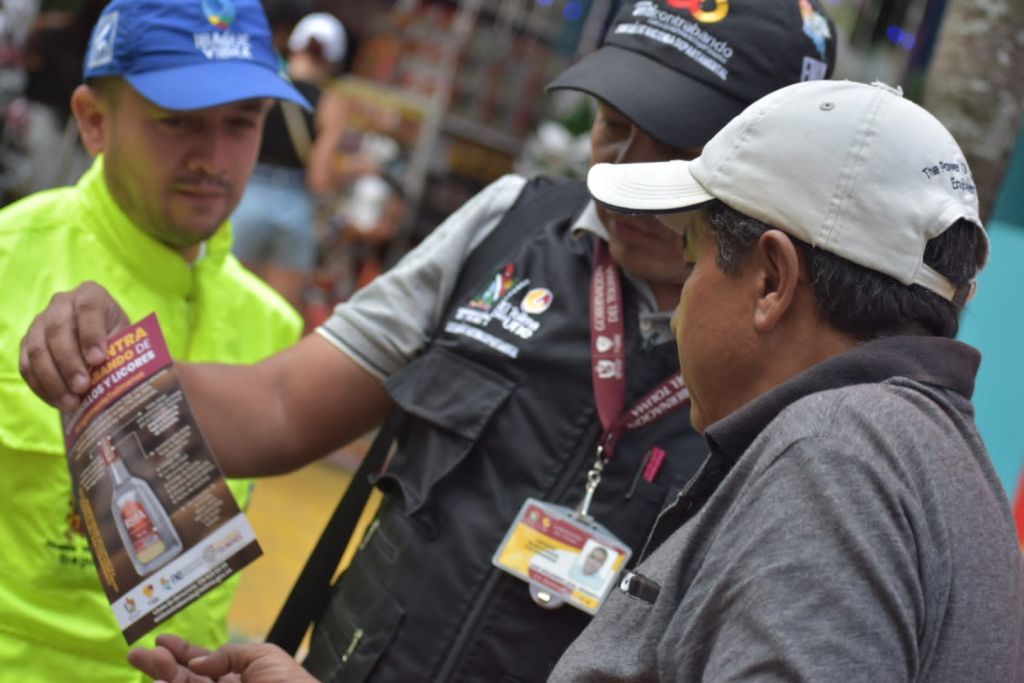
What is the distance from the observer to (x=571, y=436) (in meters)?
2.42

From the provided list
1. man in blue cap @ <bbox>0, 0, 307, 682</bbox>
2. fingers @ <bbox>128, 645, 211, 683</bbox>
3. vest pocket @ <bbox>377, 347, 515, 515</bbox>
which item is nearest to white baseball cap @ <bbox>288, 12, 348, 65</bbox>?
man in blue cap @ <bbox>0, 0, 307, 682</bbox>

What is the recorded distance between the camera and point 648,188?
191 centimetres

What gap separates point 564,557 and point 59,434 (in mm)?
990

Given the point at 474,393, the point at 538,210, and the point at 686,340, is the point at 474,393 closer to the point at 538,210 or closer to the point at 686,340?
the point at 538,210

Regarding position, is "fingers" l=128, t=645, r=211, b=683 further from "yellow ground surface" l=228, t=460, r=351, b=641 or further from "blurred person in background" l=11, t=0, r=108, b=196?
"blurred person in background" l=11, t=0, r=108, b=196

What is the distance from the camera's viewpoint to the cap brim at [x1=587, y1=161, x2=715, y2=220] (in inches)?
71.2

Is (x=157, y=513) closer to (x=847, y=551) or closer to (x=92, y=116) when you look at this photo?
(x=92, y=116)

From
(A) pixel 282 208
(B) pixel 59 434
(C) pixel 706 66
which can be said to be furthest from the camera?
(A) pixel 282 208

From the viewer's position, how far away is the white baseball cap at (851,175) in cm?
165

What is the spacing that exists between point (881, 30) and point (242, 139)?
7.28 meters

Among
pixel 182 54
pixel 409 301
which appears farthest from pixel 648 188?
pixel 182 54

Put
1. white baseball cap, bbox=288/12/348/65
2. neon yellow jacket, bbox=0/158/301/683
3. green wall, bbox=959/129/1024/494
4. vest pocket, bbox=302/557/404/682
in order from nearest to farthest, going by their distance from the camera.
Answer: vest pocket, bbox=302/557/404/682
neon yellow jacket, bbox=0/158/301/683
green wall, bbox=959/129/1024/494
white baseball cap, bbox=288/12/348/65

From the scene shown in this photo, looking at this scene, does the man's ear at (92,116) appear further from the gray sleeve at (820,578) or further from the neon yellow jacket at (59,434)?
the gray sleeve at (820,578)

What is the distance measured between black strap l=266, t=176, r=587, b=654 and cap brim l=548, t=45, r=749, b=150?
0.29m
